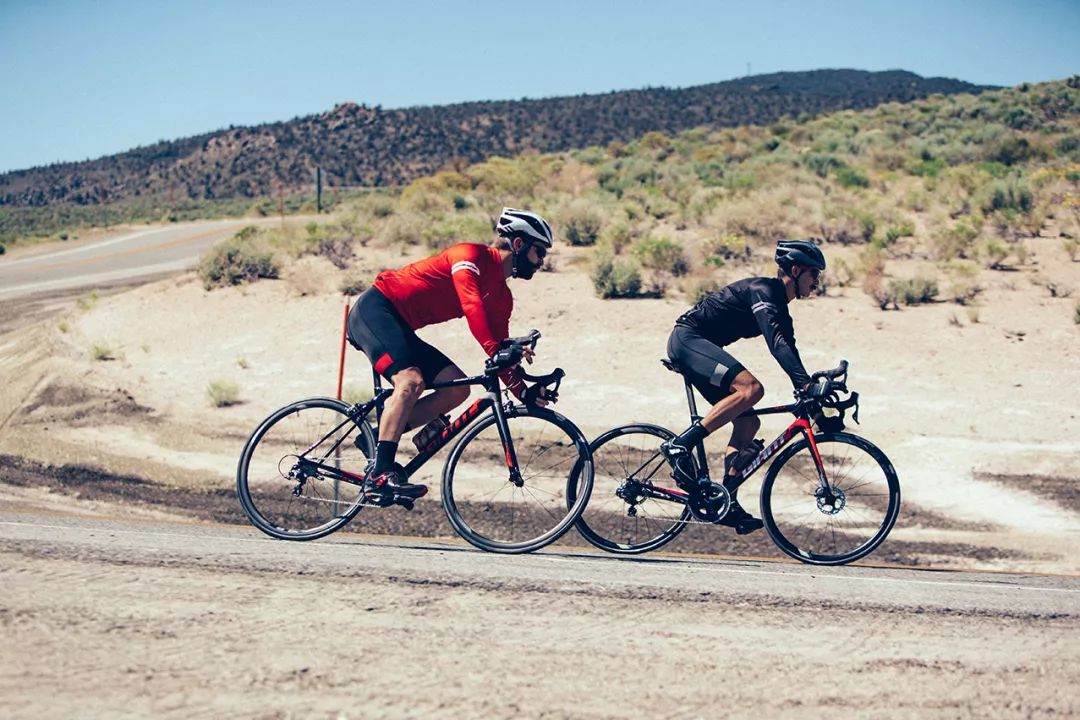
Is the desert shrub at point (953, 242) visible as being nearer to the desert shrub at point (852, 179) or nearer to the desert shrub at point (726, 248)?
the desert shrub at point (726, 248)

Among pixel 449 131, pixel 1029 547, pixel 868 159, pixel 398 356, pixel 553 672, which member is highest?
pixel 449 131

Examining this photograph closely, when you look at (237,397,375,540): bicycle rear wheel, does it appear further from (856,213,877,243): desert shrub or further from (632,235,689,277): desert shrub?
(856,213,877,243): desert shrub

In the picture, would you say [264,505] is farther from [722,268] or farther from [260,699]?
[722,268]

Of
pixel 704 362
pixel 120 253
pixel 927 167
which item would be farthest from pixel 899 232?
pixel 120 253

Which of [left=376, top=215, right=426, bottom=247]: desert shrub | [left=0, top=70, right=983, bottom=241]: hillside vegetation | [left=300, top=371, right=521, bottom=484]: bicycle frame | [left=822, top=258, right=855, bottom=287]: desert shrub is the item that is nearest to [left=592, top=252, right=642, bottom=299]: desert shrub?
[left=822, top=258, right=855, bottom=287]: desert shrub

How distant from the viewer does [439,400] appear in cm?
702

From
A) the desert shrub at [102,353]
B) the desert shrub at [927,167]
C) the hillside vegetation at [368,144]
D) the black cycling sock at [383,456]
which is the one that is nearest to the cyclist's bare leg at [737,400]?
the black cycling sock at [383,456]

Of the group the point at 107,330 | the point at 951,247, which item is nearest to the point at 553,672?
the point at 107,330

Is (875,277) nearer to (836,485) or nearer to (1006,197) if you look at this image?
(1006,197)

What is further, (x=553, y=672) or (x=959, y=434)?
(x=959, y=434)

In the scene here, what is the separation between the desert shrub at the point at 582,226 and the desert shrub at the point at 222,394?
10791 millimetres

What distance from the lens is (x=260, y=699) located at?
4320 mm

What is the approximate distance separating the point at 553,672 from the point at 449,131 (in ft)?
287

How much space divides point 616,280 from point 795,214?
7.22 meters
